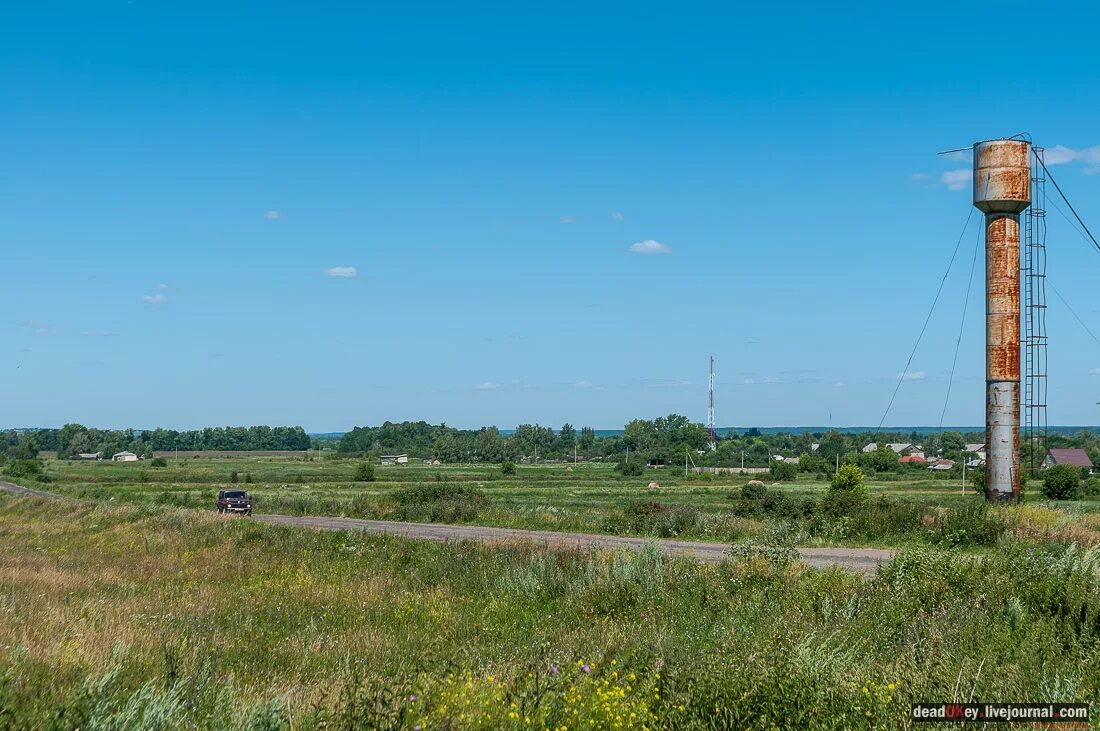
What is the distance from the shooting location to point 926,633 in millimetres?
11023

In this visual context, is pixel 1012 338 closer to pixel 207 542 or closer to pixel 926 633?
pixel 926 633

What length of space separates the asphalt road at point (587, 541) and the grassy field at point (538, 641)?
7.75ft

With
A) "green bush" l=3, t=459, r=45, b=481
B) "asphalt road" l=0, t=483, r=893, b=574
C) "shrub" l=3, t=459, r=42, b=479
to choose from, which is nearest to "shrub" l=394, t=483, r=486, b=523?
"asphalt road" l=0, t=483, r=893, b=574

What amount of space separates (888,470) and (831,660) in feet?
449

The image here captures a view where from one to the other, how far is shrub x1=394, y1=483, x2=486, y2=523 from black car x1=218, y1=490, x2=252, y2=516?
7359 millimetres

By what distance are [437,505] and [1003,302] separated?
24.1 metres

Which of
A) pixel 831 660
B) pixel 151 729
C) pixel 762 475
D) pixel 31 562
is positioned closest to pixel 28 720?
pixel 151 729

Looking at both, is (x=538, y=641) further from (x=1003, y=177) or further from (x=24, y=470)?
(x=24, y=470)

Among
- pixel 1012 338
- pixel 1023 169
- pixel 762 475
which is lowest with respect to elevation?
pixel 762 475

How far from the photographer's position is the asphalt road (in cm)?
2064

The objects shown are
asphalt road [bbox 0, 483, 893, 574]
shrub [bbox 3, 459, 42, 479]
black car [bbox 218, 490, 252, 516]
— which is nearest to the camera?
asphalt road [bbox 0, 483, 893, 574]

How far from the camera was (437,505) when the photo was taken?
139ft

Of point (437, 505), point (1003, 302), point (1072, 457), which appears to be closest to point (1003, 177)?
point (1003, 302)

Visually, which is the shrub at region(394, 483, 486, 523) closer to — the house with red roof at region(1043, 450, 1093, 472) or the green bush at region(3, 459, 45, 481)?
the green bush at region(3, 459, 45, 481)
